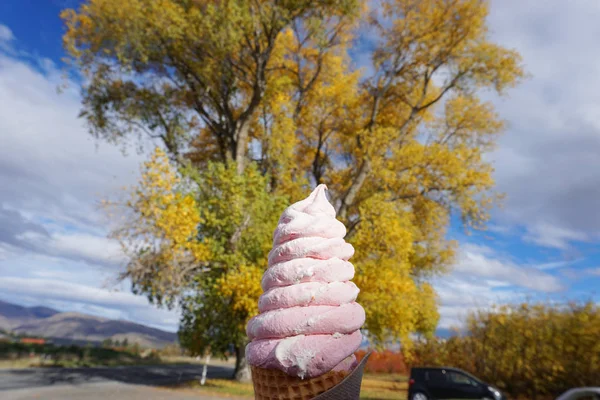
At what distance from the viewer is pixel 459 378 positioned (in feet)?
51.5

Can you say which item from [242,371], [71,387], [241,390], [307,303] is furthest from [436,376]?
[307,303]

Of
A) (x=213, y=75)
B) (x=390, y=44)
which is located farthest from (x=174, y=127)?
(x=390, y=44)

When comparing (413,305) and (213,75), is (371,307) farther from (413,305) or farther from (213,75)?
(213,75)

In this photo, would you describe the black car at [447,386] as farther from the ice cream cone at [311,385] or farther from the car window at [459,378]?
Result: the ice cream cone at [311,385]

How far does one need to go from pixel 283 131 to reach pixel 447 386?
11.6 m

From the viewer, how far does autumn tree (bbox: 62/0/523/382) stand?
15586 millimetres

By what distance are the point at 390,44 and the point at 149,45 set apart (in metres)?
10.9

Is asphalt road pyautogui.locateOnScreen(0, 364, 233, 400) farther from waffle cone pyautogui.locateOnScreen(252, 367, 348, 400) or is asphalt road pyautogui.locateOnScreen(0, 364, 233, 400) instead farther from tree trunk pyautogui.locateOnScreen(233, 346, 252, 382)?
waffle cone pyautogui.locateOnScreen(252, 367, 348, 400)

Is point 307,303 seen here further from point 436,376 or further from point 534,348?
point 534,348

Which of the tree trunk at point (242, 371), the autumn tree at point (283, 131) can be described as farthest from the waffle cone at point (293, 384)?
the tree trunk at point (242, 371)

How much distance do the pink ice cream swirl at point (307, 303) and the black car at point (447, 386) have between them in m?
13.0

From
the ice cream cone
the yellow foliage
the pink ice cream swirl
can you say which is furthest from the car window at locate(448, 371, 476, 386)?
the ice cream cone

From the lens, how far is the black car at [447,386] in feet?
49.2

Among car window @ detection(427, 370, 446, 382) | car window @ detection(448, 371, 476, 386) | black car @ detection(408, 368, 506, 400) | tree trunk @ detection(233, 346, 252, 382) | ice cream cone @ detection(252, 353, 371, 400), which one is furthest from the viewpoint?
tree trunk @ detection(233, 346, 252, 382)
